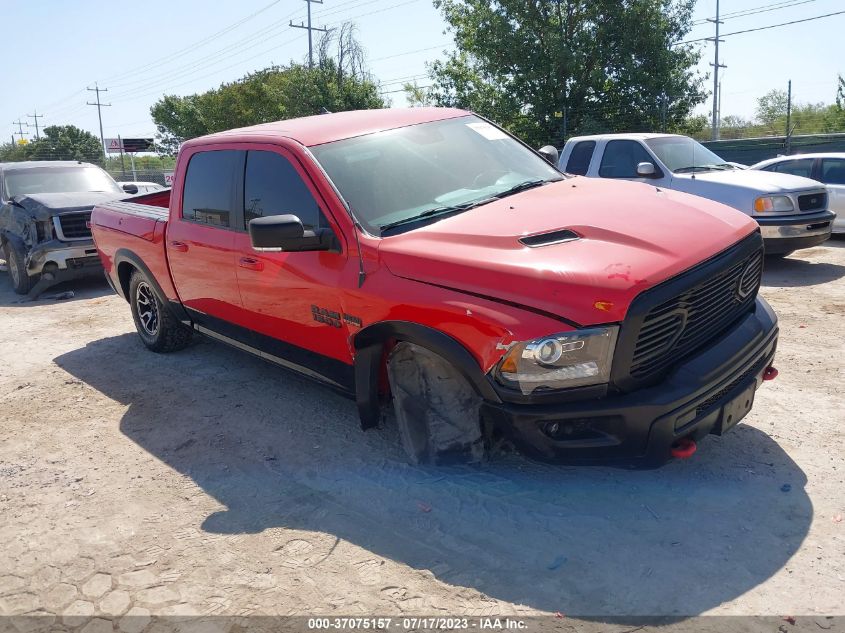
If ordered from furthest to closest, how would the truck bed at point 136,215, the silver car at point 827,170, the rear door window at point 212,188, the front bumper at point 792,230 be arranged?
the silver car at point 827,170
the front bumper at point 792,230
the truck bed at point 136,215
the rear door window at point 212,188

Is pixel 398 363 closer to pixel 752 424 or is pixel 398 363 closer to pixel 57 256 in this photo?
pixel 752 424

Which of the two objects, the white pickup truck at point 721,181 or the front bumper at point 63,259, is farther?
the front bumper at point 63,259

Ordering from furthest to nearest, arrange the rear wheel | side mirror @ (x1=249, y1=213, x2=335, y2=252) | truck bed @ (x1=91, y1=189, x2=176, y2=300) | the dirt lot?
truck bed @ (x1=91, y1=189, x2=176, y2=300) < side mirror @ (x1=249, y1=213, x2=335, y2=252) < the rear wheel < the dirt lot

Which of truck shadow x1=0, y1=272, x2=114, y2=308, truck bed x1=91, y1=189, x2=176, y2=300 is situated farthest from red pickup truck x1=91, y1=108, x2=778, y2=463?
truck shadow x1=0, y1=272, x2=114, y2=308

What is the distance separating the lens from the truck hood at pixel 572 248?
284 cm

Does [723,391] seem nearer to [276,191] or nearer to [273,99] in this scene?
[276,191]

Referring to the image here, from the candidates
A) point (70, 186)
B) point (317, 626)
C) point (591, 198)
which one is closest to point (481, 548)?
point (317, 626)

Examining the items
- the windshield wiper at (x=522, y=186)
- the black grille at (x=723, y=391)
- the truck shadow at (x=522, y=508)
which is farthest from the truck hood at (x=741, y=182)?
the black grille at (x=723, y=391)

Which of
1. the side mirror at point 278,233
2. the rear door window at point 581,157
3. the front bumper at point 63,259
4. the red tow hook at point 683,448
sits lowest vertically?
the red tow hook at point 683,448

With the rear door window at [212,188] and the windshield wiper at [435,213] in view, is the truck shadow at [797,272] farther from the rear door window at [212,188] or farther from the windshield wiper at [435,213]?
the rear door window at [212,188]

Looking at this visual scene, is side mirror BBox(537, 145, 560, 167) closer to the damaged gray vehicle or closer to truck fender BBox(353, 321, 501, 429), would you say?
truck fender BBox(353, 321, 501, 429)

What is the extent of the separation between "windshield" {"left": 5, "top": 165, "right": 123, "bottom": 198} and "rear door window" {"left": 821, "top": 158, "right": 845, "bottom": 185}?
11.0 metres

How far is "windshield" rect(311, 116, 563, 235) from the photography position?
380 cm

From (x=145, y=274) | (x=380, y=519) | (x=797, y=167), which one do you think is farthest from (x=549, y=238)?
(x=797, y=167)
